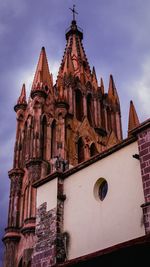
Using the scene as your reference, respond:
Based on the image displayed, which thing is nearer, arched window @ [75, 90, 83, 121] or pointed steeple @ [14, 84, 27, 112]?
pointed steeple @ [14, 84, 27, 112]

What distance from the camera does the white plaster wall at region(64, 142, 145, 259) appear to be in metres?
13.3

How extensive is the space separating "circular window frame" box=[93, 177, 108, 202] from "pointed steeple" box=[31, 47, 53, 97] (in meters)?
18.4

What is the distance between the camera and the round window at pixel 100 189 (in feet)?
48.9

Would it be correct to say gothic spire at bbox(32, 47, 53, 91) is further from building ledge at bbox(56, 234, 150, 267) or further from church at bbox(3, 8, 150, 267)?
building ledge at bbox(56, 234, 150, 267)

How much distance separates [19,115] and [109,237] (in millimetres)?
21159

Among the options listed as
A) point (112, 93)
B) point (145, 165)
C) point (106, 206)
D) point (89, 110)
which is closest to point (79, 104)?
point (89, 110)

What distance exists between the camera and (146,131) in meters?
13.5

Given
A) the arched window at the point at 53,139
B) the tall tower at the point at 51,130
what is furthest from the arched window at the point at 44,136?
the arched window at the point at 53,139

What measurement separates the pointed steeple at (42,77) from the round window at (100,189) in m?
18.4

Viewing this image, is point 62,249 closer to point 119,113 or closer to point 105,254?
point 105,254

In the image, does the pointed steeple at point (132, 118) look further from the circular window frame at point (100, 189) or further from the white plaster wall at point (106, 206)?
the circular window frame at point (100, 189)

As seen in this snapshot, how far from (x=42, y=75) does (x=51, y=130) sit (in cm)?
547

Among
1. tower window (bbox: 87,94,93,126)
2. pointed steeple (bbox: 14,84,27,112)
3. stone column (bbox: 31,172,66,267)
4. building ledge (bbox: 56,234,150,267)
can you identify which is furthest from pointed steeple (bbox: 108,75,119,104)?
building ledge (bbox: 56,234,150,267)

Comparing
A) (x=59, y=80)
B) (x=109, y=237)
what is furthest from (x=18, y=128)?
(x=109, y=237)
